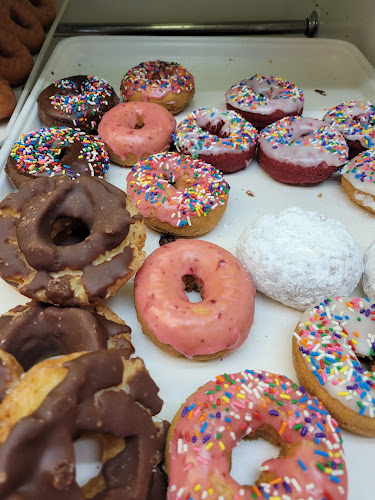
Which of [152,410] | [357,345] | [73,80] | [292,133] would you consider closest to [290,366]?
[357,345]

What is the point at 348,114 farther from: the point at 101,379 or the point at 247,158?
the point at 101,379

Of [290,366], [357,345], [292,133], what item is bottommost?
[290,366]

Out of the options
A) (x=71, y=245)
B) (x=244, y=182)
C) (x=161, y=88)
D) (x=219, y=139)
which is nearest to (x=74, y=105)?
(x=161, y=88)

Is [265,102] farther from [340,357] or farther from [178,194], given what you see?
[340,357]

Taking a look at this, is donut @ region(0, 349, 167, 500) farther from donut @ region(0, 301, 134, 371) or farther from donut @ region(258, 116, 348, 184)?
donut @ region(258, 116, 348, 184)

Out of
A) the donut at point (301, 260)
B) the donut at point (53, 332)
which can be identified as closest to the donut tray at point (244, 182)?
the donut at point (301, 260)
